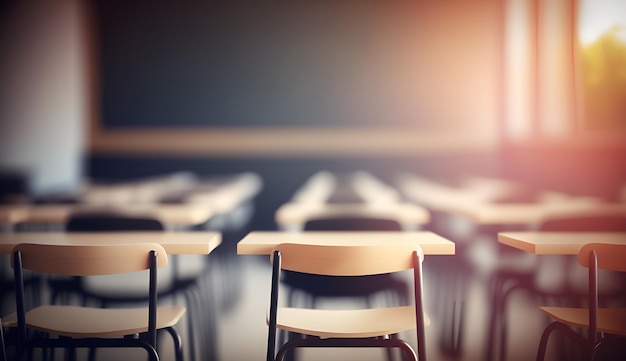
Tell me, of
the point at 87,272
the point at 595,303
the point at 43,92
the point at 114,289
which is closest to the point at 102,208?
the point at 114,289

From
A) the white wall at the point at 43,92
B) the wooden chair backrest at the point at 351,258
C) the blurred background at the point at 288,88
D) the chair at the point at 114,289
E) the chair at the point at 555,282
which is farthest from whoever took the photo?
the blurred background at the point at 288,88

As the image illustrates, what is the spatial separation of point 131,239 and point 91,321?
1.11ft

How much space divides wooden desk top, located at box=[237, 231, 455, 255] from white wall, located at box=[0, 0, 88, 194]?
13.5 ft

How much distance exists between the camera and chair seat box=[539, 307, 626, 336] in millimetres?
1703

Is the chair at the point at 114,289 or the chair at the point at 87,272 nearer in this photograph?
the chair at the point at 87,272

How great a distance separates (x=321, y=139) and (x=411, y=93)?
54.3 inches

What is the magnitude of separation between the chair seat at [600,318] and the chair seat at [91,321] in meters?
1.30

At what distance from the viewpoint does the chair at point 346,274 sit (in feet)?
5.23

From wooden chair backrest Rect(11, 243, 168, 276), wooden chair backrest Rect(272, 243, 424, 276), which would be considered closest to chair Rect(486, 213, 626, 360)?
wooden chair backrest Rect(272, 243, 424, 276)

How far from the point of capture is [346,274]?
161 cm

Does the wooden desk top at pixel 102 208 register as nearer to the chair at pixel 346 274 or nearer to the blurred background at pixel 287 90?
the chair at pixel 346 274

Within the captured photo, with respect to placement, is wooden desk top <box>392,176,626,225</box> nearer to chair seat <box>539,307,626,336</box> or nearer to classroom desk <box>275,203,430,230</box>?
classroom desk <box>275,203,430,230</box>

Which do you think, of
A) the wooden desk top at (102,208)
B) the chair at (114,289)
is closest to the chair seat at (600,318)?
the chair at (114,289)

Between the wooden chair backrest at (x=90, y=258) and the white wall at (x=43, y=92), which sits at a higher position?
the white wall at (x=43, y=92)
